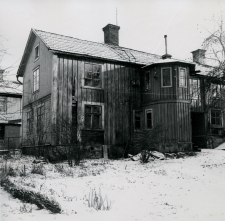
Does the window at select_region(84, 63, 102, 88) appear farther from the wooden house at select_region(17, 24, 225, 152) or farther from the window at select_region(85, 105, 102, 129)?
the window at select_region(85, 105, 102, 129)

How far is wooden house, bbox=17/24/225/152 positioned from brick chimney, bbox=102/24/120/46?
2.41 m

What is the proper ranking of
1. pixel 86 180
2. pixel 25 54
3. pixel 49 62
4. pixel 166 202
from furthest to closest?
pixel 25 54 → pixel 49 62 → pixel 86 180 → pixel 166 202

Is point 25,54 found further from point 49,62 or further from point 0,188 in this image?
point 0,188

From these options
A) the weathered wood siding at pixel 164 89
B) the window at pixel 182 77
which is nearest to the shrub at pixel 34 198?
the weathered wood siding at pixel 164 89

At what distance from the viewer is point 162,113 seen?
1930 centimetres

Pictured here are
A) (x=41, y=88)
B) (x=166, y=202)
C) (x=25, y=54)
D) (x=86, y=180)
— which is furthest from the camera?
(x=25, y=54)

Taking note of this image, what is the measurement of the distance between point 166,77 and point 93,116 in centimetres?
556

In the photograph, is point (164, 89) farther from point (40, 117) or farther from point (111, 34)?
point (40, 117)

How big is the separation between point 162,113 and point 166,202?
11.4 metres

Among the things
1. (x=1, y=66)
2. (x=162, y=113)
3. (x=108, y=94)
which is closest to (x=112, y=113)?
(x=108, y=94)

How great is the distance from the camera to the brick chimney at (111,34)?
23.7 m

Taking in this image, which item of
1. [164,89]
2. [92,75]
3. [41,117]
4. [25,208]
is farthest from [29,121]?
[25,208]

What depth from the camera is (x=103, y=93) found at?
18969 mm

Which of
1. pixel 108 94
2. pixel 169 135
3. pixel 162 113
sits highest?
pixel 108 94
